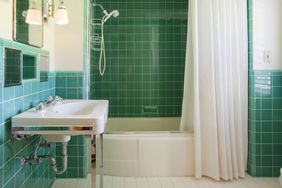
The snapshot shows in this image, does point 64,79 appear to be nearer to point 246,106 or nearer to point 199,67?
point 199,67

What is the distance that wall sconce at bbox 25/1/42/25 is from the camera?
1.92 meters

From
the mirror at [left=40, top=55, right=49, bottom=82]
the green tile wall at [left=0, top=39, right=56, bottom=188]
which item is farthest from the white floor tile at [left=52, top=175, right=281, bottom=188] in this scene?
the mirror at [left=40, top=55, right=49, bottom=82]

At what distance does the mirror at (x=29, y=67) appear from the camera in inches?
74.7

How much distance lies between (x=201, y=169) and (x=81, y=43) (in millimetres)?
1669

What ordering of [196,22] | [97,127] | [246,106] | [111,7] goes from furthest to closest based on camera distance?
[111,7]
[246,106]
[196,22]
[97,127]

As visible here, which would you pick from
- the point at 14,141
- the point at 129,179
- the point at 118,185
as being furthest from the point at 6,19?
the point at 129,179

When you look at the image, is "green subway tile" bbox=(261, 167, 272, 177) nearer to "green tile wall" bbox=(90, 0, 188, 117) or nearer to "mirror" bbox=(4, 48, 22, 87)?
"green tile wall" bbox=(90, 0, 188, 117)

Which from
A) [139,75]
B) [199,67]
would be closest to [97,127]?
[199,67]

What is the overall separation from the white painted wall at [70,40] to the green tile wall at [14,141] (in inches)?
14.5

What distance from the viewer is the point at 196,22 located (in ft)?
8.49

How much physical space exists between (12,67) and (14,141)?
1.43 ft

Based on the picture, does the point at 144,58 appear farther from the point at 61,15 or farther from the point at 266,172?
the point at 266,172

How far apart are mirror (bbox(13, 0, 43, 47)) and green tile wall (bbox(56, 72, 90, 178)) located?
1.78 feet

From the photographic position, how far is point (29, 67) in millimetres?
1986
